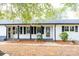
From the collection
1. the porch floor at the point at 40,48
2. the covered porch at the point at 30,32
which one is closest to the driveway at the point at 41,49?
the porch floor at the point at 40,48

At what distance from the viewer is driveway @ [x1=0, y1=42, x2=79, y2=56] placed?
5.24 metres

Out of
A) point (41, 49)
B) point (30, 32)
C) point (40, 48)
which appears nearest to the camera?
point (41, 49)

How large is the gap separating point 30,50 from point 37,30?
2.57 feet

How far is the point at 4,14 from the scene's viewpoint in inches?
165

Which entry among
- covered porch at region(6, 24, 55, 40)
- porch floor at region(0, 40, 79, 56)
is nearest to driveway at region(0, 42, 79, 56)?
porch floor at region(0, 40, 79, 56)

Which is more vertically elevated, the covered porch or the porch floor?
the covered porch

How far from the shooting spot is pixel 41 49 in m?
5.43

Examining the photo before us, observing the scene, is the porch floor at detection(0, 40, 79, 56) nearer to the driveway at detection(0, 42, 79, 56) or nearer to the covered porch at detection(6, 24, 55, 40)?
the driveway at detection(0, 42, 79, 56)

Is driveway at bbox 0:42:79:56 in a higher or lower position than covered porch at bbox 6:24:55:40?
lower

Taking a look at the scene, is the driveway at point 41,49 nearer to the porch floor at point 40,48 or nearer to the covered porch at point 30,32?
the porch floor at point 40,48

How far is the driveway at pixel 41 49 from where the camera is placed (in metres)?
5.24

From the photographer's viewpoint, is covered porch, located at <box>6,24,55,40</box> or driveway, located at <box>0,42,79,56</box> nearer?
driveway, located at <box>0,42,79,56</box>

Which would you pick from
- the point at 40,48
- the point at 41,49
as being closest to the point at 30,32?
the point at 40,48

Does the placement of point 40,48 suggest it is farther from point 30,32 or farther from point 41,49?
point 30,32
